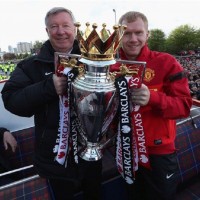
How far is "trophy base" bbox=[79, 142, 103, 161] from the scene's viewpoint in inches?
46.0

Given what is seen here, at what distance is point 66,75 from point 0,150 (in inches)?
55.2

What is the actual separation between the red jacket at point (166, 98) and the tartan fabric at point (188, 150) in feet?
2.50

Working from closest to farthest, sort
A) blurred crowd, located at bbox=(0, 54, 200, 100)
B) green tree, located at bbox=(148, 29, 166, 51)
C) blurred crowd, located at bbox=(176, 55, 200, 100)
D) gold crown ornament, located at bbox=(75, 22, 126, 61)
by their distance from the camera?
1. gold crown ornament, located at bbox=(75, 22, 126, 61)
2. blurred crowd, located at bbox=(176, 55, 200, 100)
3. blurred crowd, located at bbox=(0, 54, 200, 100)
4. green tree, located at bbox=(148, 29, 166, 51)

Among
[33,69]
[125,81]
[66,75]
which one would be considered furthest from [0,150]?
[125,81]

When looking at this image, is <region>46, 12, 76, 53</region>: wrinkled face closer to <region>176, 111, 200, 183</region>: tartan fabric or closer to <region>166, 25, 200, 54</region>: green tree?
<region>176, 111, 200, 183</region>: tartan fabric

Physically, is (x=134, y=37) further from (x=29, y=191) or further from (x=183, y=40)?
(x=183, y=40)

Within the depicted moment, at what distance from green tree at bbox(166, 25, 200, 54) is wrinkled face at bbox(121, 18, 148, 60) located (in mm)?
39552

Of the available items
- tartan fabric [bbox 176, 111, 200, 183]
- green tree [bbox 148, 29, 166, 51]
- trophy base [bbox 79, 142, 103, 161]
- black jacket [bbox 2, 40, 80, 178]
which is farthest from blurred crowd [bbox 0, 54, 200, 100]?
green tree [bbox 148, 29, 166, 51]

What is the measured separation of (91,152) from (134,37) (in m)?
0.65

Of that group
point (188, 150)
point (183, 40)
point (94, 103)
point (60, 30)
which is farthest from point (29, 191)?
point (183, 40)

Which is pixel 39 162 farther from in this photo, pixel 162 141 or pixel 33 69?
pixel 162 141

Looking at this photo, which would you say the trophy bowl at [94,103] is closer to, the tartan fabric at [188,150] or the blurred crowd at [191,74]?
the blurred crowd at [191,74]

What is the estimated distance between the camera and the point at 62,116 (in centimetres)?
114

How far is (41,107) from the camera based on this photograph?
1224mm
